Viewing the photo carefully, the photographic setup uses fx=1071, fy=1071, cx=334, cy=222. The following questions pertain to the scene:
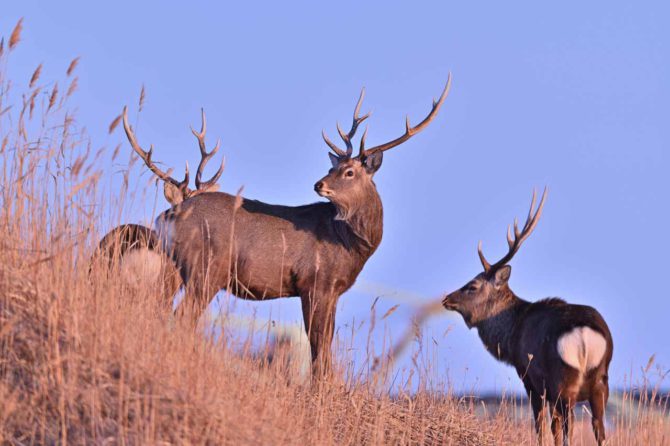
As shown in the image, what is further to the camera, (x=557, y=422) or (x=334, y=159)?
(x=334, y=159)

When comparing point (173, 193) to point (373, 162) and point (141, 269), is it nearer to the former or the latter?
point (373, 162)

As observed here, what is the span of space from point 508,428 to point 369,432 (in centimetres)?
176

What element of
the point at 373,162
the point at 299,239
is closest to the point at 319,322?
the point at 299,239

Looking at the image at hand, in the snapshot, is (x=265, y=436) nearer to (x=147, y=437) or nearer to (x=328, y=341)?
(x=147, y=437)

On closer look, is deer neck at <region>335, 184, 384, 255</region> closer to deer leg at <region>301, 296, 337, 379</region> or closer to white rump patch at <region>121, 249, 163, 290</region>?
deer leg at <region>301, 296, 337, 379</region>

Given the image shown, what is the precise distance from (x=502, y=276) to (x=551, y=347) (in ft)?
6.65

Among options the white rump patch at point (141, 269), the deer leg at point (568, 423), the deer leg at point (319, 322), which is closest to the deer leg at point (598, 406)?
the deer leg at point (568, 423)

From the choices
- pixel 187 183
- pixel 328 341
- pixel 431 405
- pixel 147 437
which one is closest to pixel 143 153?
pixel 187 183

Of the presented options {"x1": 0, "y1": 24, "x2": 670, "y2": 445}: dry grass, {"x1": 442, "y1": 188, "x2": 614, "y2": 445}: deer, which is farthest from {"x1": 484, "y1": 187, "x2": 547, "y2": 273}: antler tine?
{"x1": 0, "y1": 24, "x2": 670, "y2": 445}: dry grass

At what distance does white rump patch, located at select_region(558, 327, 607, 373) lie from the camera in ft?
33.2

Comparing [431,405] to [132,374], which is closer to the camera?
[132,374]

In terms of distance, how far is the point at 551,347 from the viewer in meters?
10.4

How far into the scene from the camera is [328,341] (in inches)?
415

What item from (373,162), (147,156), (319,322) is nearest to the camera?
(319,322)
